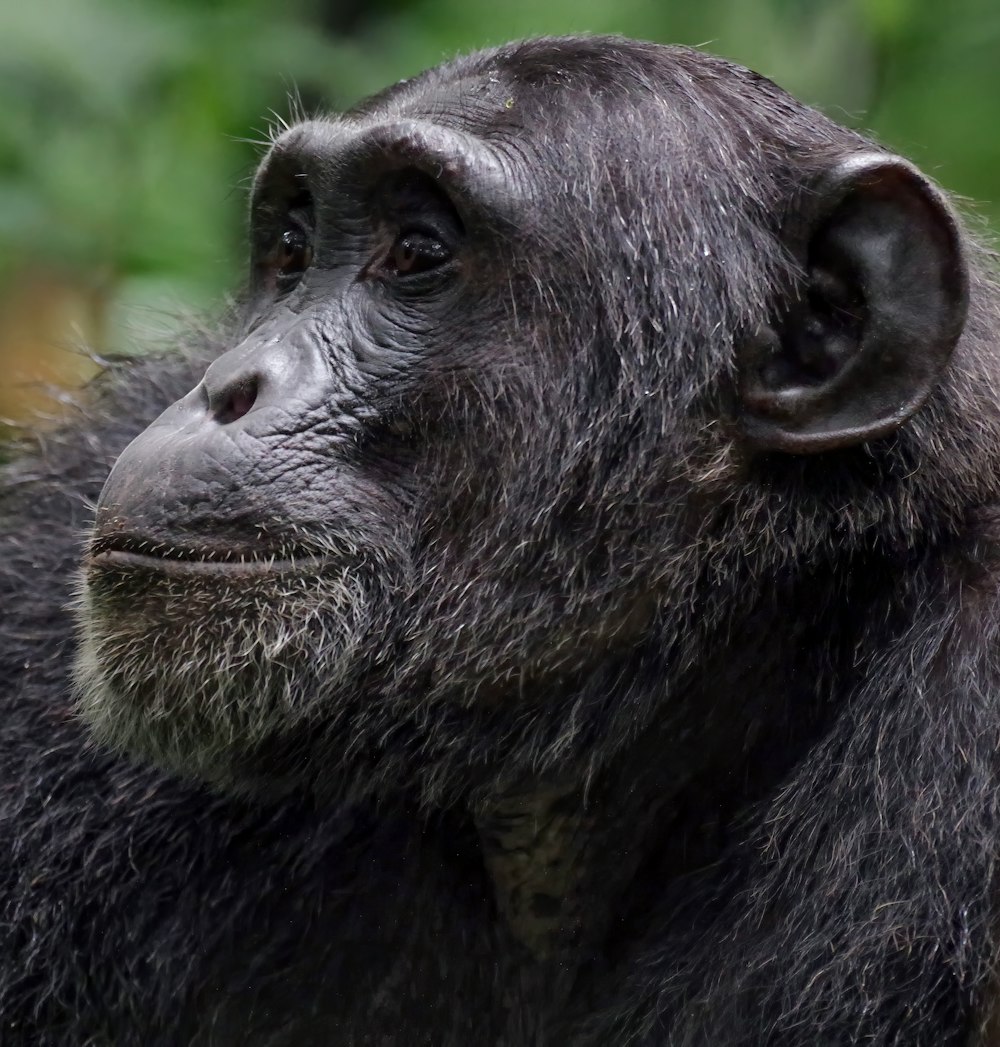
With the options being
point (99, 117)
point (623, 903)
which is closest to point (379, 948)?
→ point (623, 903)

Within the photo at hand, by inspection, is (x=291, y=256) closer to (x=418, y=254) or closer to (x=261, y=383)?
(x=418, y=254)

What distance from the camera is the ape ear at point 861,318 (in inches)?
136

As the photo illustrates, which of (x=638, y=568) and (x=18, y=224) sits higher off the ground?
(x=638, y=568)

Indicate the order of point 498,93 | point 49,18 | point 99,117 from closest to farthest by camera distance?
point 498,93 < point 49,18 < point 99,117

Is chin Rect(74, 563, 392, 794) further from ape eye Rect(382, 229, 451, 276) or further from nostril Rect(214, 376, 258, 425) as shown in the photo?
ape eye Rect(382, 229, 451, 276)

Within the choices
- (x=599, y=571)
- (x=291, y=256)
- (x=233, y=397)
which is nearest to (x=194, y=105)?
(x=291, y=256)

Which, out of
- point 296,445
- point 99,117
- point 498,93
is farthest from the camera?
point 99,117

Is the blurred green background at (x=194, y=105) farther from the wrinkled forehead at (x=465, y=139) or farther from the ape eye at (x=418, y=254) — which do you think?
the ape eye at (x=418, y=254)

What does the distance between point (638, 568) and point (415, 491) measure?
0.48 meters

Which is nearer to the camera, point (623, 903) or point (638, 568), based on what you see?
point (638, 568)

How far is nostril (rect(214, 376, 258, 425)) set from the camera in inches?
137

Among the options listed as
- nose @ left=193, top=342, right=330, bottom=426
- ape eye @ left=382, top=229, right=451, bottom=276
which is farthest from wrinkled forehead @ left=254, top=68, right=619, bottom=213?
nose @ left=193, top=342, right=330, bottom=426

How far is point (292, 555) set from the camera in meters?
3.42

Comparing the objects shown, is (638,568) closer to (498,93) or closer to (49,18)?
(498,93)
